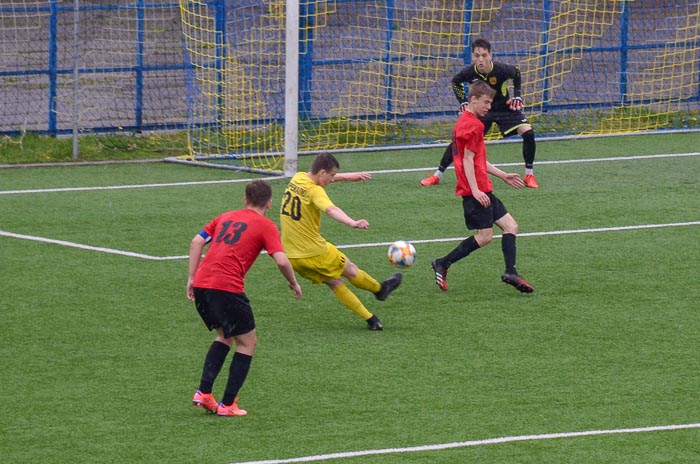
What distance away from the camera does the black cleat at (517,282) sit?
11.5m

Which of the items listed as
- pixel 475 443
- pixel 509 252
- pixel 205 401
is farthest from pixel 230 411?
pixel 509 252

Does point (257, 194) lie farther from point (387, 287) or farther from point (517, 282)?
point (517, 282)

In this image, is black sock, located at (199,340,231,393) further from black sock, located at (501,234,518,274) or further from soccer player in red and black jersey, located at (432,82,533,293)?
black sock, located at (501,234,518,274)

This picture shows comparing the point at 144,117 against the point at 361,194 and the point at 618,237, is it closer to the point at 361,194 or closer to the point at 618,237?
the point at 361,194

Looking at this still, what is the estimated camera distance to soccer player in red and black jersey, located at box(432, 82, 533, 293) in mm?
11344

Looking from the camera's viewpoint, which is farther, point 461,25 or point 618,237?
point 461,25

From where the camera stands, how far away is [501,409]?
27.8 ft

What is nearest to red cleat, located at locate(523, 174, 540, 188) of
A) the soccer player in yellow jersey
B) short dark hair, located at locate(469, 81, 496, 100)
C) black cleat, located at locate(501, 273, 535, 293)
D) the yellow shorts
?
black cleat, located at locate(501, 273, 535, 293)

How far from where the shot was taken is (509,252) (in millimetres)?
11711

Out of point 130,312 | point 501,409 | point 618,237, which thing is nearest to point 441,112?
point 618,237

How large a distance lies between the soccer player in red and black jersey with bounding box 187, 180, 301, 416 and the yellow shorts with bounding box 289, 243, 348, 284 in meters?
1.76

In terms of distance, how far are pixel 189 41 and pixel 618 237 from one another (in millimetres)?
8780

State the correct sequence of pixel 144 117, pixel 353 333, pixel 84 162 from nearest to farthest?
pixel 353 333, pixel 84 162, pixel 144 117

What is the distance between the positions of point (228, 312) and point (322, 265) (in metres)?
2.07
